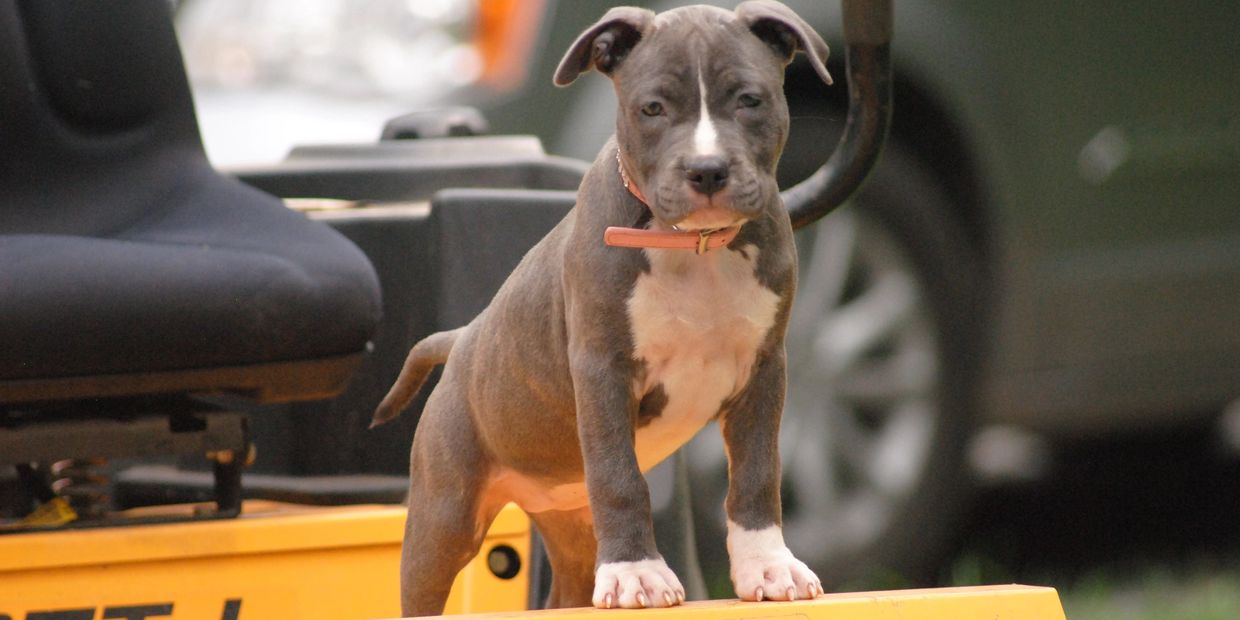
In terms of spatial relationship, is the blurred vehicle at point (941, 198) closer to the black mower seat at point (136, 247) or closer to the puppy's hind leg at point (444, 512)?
the black mower seat at point (136, 247)

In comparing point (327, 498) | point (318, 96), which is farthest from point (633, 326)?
point (318, 96)

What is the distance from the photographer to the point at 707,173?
169 cm

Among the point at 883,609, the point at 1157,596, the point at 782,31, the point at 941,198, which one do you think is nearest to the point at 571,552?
the point at 883,609

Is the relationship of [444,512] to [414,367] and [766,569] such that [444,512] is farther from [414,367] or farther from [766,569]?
[766,569]

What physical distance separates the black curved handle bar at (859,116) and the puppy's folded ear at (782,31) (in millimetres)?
441

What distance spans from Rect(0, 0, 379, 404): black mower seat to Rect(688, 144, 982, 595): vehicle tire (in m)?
1.56

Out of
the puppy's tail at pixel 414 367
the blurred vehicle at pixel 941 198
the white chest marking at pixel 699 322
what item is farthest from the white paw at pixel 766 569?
the blurred vehicle at pixel 941 198

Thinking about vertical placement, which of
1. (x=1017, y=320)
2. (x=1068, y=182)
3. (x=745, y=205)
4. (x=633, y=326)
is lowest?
(x=1017, y=320)

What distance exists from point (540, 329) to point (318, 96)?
6.07 feet

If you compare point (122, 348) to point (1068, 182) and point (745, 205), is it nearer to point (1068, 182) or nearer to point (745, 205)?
point (745, 205)

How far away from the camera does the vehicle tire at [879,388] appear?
13.1 feet

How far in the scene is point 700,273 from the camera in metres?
1.86

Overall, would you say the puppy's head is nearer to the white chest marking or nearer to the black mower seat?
the white chest marking

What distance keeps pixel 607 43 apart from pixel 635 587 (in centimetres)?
56
